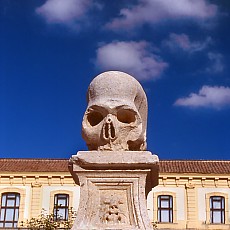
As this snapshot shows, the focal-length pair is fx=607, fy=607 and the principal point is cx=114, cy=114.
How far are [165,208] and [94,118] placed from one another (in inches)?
1327

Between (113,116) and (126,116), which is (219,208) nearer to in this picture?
(126,116)

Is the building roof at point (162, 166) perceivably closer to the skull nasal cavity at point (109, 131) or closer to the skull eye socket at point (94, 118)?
the skull eye socket at point (94, 118)

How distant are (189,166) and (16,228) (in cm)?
1235

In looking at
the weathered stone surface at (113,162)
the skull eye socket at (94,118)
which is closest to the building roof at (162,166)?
the skull eye socket at (94,118)

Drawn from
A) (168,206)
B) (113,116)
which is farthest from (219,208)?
(113,116)

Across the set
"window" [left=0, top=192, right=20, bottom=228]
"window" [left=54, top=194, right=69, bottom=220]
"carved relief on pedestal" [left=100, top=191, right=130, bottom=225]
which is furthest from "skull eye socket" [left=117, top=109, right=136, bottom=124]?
"window" [left=0, top=192, right=20, bottom=228]

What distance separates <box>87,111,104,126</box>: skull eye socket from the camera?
7.55 metres

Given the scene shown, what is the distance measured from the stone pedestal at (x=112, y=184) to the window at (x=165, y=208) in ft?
111

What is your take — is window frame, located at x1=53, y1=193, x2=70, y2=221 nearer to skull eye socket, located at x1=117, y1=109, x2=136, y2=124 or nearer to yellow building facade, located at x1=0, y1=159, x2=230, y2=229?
yellow building facade, located at x1=0, y1=159, x2=230, y2=229

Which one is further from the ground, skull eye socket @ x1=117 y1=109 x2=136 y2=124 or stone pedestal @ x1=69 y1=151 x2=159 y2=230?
skull eye socket @ x1=117 y1=109 x2=136 y2=124

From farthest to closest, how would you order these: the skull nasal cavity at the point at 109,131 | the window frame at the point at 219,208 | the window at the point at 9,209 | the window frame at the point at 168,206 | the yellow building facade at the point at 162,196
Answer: the window frame at the point at 168,206 → the window frame at the point at 219,208 → the window at the point at 9,209 → the yellow building facade at the point at 162,196 → the skull nasal cavity at the point at 109,131

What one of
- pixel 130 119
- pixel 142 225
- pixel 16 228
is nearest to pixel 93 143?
pixel 130 119

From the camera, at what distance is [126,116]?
7508 mm

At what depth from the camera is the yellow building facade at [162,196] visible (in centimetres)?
4006
